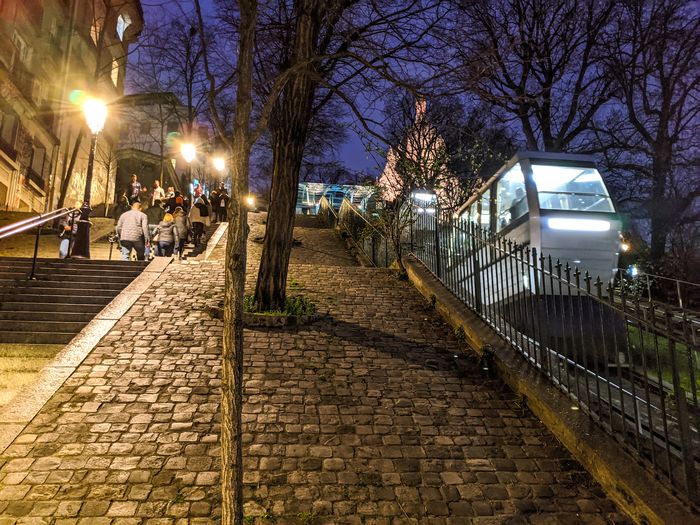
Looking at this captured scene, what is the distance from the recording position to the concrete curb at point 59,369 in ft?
13.7

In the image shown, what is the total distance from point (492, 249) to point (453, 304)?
137 centimetres

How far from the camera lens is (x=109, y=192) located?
94.7 ft

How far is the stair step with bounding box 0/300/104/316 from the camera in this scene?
723 cm

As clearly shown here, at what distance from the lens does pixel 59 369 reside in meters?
5.18

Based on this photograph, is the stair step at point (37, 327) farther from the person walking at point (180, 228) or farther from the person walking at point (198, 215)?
the person walking at point (198, 215)

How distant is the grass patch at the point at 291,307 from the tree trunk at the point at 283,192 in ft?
0.34

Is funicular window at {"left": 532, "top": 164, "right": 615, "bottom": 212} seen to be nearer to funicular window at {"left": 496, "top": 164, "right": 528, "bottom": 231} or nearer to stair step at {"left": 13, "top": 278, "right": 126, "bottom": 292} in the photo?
funicular window at {"left": 496, "top": 164, "right": 528, "bottom": 231}

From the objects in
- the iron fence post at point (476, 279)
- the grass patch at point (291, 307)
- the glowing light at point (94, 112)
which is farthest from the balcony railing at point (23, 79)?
the iron fence post at point (476, 279)

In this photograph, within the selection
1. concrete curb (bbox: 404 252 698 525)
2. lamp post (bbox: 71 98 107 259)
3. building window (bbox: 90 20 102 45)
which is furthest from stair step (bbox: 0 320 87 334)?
building window (bbox: 90 20 102 45)

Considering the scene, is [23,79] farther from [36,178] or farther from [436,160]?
[436,160]

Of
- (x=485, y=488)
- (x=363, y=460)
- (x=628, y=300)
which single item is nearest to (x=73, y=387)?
(x=363, y=460)

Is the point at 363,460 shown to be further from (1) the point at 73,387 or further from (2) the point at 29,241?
(2) the point at 29,241

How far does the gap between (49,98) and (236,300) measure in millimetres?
25485

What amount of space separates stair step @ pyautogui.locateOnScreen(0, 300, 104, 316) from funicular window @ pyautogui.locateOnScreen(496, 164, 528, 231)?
26.5ft
